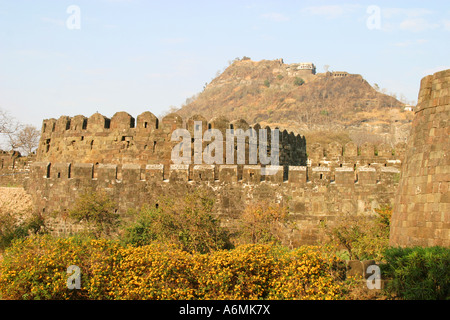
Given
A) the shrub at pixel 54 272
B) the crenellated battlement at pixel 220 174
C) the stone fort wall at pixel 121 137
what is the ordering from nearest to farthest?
the shrub at pixel 54 272 < the crenellated battlement at pixel 220 174 < the stone fort wall at pixel 121 137

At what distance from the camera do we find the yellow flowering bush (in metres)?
9.91

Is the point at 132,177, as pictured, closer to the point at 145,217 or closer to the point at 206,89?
the point at 145,217

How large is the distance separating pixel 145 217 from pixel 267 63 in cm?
16115

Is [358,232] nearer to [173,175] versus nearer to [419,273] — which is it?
[419,273]

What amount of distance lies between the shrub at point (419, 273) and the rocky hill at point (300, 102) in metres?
63.0

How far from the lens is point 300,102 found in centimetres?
11919

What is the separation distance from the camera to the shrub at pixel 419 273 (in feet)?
28.2

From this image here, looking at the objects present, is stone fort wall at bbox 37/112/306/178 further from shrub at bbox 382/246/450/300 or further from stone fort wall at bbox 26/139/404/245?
shrub at bbox 382/246/450/300

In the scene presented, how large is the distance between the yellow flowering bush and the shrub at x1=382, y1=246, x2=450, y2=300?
3.55 ft

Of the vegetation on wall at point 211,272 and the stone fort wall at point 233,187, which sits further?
the stone fort wall at point 233,187

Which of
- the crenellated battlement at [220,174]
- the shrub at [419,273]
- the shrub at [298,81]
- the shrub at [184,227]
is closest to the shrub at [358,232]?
the crenellated battlement at [220,174]

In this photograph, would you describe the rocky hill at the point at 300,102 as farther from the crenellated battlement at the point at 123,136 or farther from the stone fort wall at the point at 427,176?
the stone fort wall at the point at 427,176

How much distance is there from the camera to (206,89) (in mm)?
163750

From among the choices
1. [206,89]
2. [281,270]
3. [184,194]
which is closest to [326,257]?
[281,270]
